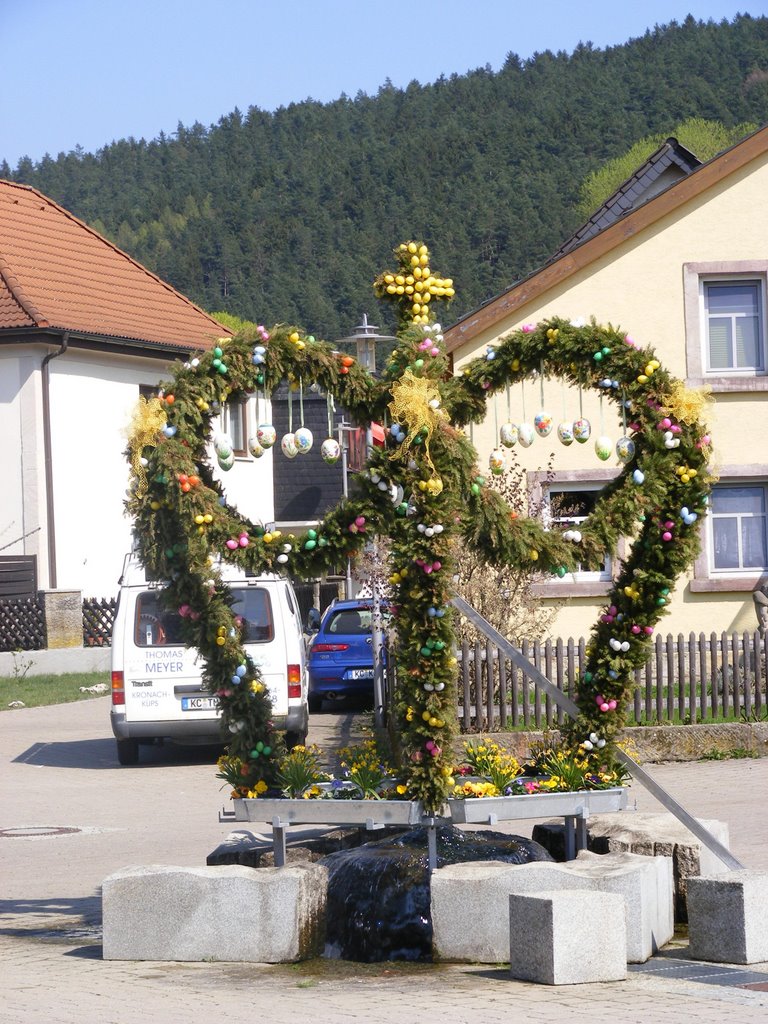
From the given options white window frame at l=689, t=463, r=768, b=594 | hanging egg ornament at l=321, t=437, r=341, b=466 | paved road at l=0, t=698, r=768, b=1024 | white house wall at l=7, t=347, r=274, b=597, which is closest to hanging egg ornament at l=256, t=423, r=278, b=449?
hanging egg ornament at l=321, t=437, r=341, b=466

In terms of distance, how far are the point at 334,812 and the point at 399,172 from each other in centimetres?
8156

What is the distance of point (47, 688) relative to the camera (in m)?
25.6

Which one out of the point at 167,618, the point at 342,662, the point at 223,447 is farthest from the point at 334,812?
the point at 342,662

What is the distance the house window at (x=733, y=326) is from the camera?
21.3 metres

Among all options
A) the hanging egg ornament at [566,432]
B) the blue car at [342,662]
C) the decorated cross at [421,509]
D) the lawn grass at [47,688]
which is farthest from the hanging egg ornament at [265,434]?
the lawn grass at [47,688]

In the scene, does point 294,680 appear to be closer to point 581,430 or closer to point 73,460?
point 581,430

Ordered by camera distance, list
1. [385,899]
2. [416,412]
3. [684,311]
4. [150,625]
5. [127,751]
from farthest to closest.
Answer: [684,311], [127,751], [150,625], [416,412], [385,899]

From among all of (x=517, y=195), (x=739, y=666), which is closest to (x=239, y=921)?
(x=739, y=666)

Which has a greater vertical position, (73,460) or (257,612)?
(73,460)

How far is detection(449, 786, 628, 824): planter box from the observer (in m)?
8.03

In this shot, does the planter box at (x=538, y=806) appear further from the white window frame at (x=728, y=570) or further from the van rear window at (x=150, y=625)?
the white window frame at (x=728, y=570)

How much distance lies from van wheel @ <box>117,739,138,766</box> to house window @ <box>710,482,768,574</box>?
8896mm

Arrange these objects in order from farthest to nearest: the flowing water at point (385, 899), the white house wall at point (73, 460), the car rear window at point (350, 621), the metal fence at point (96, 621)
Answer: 1. the white house wall at point (73, 460)
2. the metal fence at point (96, 621)
3. the car rear window at point (350, 621)
4. the flowing water at point (385, 899)

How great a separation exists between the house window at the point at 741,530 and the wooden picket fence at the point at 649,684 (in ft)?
14.8
